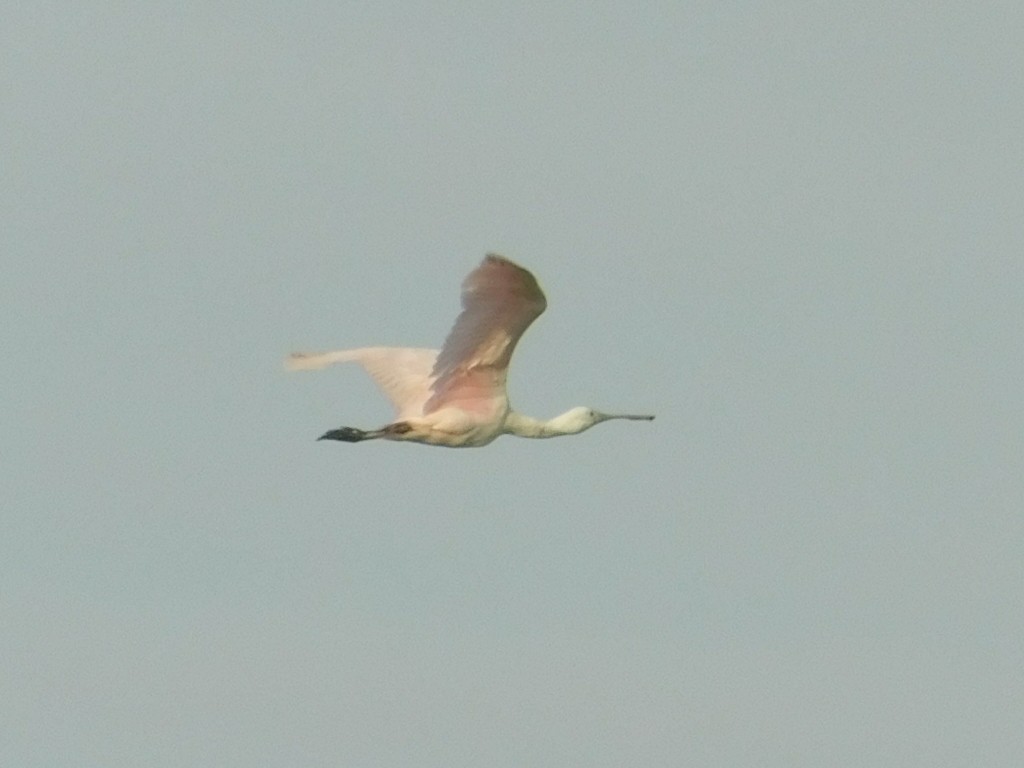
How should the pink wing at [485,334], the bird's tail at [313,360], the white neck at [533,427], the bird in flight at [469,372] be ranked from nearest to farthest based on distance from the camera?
the pink wing at [485,334] < the bird in flight at [469,372] < the white neck at [533,427] < the bird's tail at [313,360]

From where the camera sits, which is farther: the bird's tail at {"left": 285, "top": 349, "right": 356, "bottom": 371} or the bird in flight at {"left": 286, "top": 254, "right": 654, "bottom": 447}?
the bird's tail at {"left": 285, "top": 349, "right": 356, "bottom": 371}

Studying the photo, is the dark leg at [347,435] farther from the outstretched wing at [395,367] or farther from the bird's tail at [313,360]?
the bird's tail at [313,360]

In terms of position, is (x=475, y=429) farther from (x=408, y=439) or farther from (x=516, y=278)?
(x=516, y=278)

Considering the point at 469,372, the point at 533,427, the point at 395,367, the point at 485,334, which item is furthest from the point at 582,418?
the point at 485,334

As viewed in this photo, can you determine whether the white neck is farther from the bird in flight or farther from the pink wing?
the pink wing

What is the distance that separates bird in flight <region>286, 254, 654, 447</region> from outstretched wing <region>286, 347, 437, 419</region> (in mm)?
10

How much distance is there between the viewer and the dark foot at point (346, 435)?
3538cm

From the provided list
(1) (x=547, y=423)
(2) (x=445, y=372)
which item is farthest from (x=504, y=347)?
(1) (x=547, y=423)

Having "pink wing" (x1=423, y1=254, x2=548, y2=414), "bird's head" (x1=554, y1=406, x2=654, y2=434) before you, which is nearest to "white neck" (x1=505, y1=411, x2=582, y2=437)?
"bird's head" (x1=554, y1=406, x2=654, y2=434)

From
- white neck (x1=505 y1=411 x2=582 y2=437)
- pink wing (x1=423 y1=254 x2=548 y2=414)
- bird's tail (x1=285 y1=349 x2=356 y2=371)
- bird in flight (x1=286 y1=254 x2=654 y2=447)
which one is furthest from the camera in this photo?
bird's tail (x1=285 y1=349 x2=356 y2=371)

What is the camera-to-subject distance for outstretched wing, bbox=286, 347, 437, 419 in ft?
123

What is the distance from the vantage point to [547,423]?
38.4 metres

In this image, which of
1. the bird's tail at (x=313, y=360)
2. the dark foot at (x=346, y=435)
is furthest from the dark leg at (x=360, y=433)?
the bird's tail at (x=313, y=360)

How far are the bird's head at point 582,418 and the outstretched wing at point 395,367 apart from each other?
5.04ft
